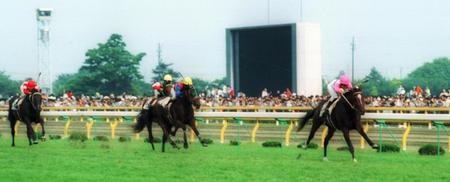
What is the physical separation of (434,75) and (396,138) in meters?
78.1

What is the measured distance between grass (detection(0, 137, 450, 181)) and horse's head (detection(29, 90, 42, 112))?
2.53 meters

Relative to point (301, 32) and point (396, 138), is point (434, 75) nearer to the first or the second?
point (301, 32)

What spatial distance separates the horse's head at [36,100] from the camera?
2208 centimetres

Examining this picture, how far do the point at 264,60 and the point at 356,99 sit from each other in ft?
85.5

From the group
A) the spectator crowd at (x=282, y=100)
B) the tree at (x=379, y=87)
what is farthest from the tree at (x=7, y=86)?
the spectator crowd at (x=282, y=100)

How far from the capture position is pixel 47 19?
2872 inches

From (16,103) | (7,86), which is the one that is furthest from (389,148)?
(7,86)

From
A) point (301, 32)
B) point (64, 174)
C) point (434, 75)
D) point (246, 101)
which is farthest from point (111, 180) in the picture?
point (434, 75)

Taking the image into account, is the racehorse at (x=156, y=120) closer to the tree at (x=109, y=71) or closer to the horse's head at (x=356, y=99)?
the horse's head at (x=356, y=99)

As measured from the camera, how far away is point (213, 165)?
48.0 ft

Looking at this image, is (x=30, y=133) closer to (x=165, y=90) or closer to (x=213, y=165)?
(x=165, y=90)

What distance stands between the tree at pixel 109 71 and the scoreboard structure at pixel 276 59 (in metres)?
28.8

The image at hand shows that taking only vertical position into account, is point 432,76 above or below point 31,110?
above

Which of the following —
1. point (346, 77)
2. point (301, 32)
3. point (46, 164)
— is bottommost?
point (46, 164)
